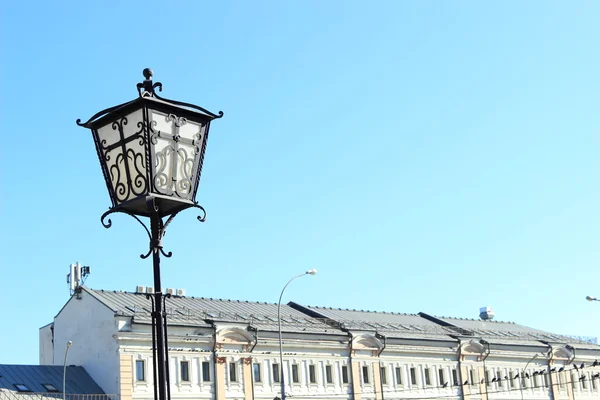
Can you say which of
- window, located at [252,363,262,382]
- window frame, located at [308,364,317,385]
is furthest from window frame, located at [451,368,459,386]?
window, located at [252,363,262,382]

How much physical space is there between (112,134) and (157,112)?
1.31ft

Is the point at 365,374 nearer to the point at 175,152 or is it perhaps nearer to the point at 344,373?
the point at 344,373

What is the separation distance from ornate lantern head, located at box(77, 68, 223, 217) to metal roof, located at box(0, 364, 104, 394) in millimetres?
41843

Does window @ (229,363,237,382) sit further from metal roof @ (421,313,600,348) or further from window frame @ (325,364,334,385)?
metal roof @ (421,313,600,348)

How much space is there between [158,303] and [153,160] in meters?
1.03

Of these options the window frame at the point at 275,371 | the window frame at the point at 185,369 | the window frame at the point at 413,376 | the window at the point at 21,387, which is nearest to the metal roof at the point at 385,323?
the window frame at the point at 413,376

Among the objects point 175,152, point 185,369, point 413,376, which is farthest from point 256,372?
point 175,152

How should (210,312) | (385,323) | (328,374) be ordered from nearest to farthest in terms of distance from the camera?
(210,312) < (328,374) < (385,323)

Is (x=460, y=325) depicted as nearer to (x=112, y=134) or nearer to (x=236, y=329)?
(x=236, y=329)

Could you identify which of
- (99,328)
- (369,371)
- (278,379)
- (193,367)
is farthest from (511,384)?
(99,328)

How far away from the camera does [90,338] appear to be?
50500mm

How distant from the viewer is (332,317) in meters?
63.9

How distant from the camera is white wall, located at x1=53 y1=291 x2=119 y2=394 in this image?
Answer: 158 ft

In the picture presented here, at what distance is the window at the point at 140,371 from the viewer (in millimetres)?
47881
